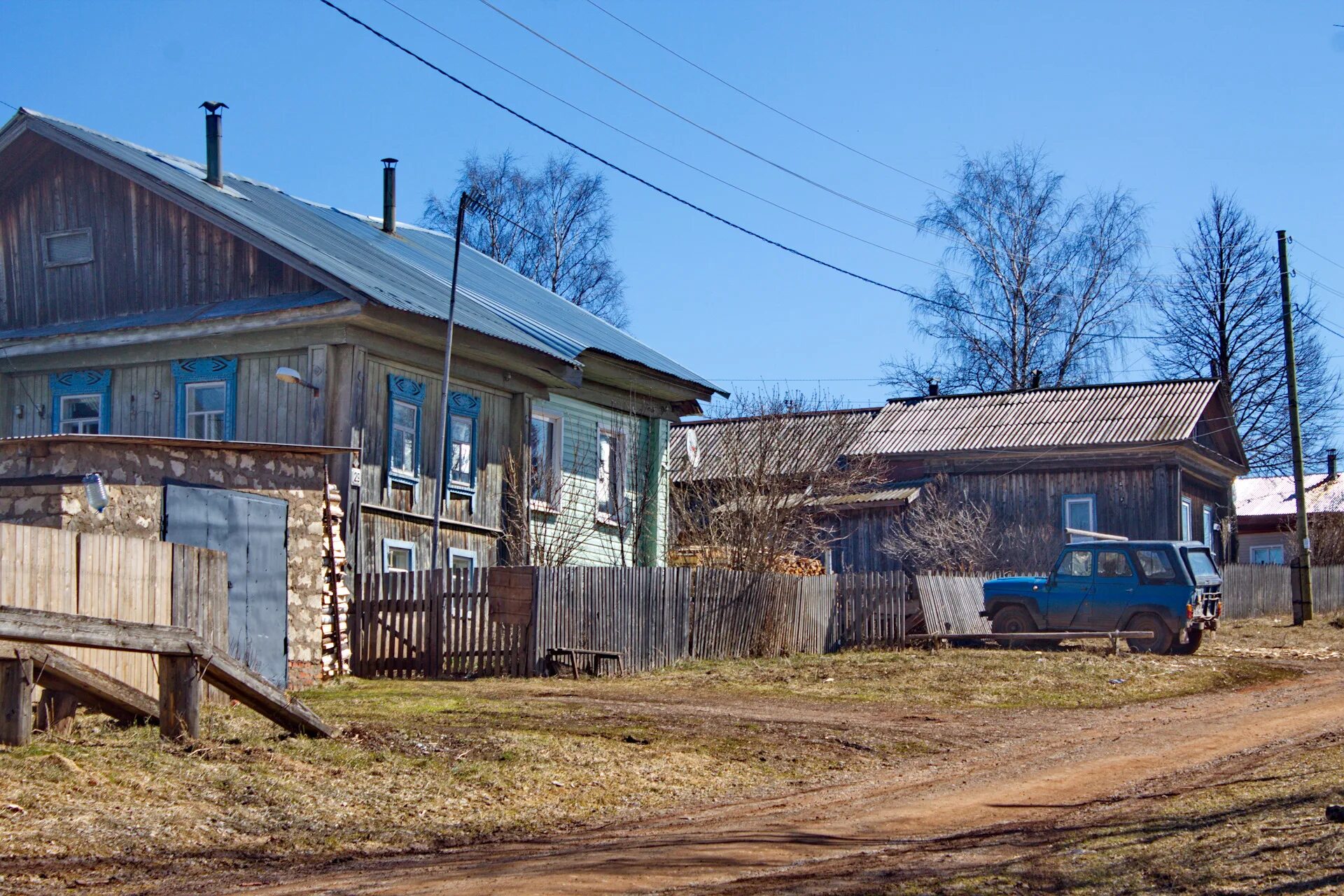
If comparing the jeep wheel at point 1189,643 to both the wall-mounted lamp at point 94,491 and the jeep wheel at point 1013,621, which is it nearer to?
the jeep wheel at point 1013,621

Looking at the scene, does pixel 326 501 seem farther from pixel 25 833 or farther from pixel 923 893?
pixel 923 893

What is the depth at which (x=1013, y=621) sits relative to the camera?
78.2 feet

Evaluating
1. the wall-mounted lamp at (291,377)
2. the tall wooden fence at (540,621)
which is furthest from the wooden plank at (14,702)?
the wall-mounted lamp at (291,377)

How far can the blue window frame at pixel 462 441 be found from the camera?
71.0 feet

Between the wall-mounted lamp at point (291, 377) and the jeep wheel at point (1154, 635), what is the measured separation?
13.1m

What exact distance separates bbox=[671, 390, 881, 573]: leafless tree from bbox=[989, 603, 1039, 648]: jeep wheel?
3.66 metres

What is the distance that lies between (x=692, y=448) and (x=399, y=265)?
42.9ft

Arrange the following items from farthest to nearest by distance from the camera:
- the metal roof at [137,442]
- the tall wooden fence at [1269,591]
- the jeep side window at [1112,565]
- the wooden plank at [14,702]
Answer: the tall wooden fence at [1269,591]
the jeep side window at [1112,565]
the metal roof at [137,442]
the wooden plank at [14,702]

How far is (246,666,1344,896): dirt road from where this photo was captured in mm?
6941

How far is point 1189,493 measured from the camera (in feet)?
120

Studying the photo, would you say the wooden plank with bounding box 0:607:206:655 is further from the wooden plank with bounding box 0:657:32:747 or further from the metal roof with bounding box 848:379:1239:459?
the metal roof with bounding box 848:379:1239:459

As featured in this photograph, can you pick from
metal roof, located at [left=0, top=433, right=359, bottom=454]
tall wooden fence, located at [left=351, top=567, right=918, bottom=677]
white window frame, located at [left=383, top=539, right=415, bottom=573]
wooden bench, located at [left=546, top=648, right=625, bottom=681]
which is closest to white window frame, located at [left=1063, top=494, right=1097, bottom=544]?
tall wooden fence, located at [left=351, top=567, right=918, bottom=677]

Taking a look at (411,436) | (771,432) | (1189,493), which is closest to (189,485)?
(411,436)

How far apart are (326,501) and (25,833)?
Answer: 28.7 ft
